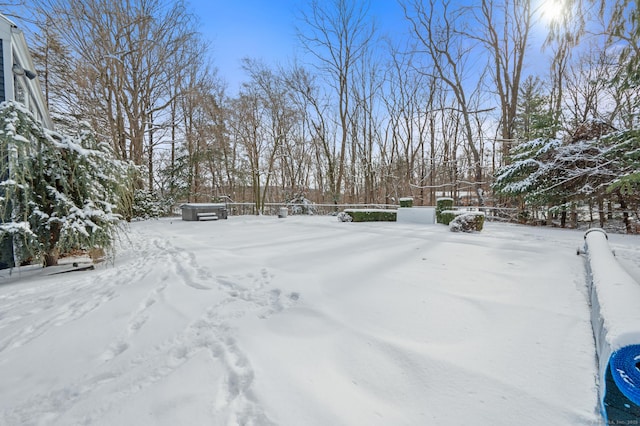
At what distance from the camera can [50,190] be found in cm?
341

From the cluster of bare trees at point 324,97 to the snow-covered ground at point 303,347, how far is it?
7.89 meters

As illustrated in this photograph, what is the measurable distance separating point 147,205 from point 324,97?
10.6 meters

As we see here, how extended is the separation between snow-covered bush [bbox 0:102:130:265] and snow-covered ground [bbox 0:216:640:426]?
531mm

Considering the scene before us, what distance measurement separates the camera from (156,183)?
559 inches

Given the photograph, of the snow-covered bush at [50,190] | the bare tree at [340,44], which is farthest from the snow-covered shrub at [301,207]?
the snow-covered bush at [50,190]

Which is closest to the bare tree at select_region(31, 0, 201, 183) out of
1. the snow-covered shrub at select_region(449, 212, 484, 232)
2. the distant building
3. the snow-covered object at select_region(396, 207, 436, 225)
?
the distant building

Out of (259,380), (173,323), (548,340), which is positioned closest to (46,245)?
(173,323)

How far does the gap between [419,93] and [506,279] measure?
50.8 feet

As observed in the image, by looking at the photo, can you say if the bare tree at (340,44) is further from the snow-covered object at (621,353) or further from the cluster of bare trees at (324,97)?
the snow-covered object at (621,353)

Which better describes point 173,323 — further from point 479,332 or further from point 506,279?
point 506,279

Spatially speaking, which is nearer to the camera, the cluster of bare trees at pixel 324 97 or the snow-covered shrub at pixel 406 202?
the snow-covered shrub at pixel 406 202

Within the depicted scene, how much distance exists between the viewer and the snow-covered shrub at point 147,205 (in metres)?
11.8

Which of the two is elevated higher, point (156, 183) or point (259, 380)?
point (156, 183)

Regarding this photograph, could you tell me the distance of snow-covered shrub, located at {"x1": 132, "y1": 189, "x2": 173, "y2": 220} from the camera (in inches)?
465
